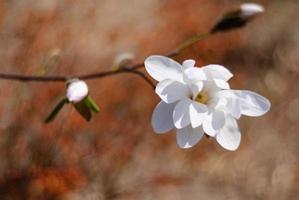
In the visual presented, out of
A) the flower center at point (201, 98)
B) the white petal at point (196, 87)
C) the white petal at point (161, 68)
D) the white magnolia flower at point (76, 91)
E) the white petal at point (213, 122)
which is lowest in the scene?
the white petal at point (213, 122)

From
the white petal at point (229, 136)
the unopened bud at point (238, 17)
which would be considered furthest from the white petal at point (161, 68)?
the unopened bud at point (238, 17)

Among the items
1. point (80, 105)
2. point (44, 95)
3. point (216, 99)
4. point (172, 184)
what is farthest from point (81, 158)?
point (216, 99)

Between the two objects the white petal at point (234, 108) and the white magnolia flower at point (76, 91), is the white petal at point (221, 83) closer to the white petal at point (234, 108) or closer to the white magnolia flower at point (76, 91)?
the white petal at point (234, 108)

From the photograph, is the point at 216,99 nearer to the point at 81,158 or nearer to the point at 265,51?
the point at 81,158

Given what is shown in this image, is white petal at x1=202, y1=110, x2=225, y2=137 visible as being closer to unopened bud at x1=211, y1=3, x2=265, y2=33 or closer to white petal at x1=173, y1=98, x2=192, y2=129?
white petal at x1=173, y1=98, x2=192, y2=129

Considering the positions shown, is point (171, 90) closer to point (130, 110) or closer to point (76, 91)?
point (76, 91)

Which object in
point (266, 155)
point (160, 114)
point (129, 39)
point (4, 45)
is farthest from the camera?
point (129, 39)

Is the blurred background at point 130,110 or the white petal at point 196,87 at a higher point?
the blurred background at point 130,110

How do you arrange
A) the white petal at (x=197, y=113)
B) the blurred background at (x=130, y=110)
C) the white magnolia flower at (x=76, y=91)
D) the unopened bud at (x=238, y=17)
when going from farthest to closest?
the blurred background at (x=130, y=110) < the unopened bud at (x=238, y=17) < the white magnolia flower at (x=76, y=91) < the white petal at (x=197, y=113)
